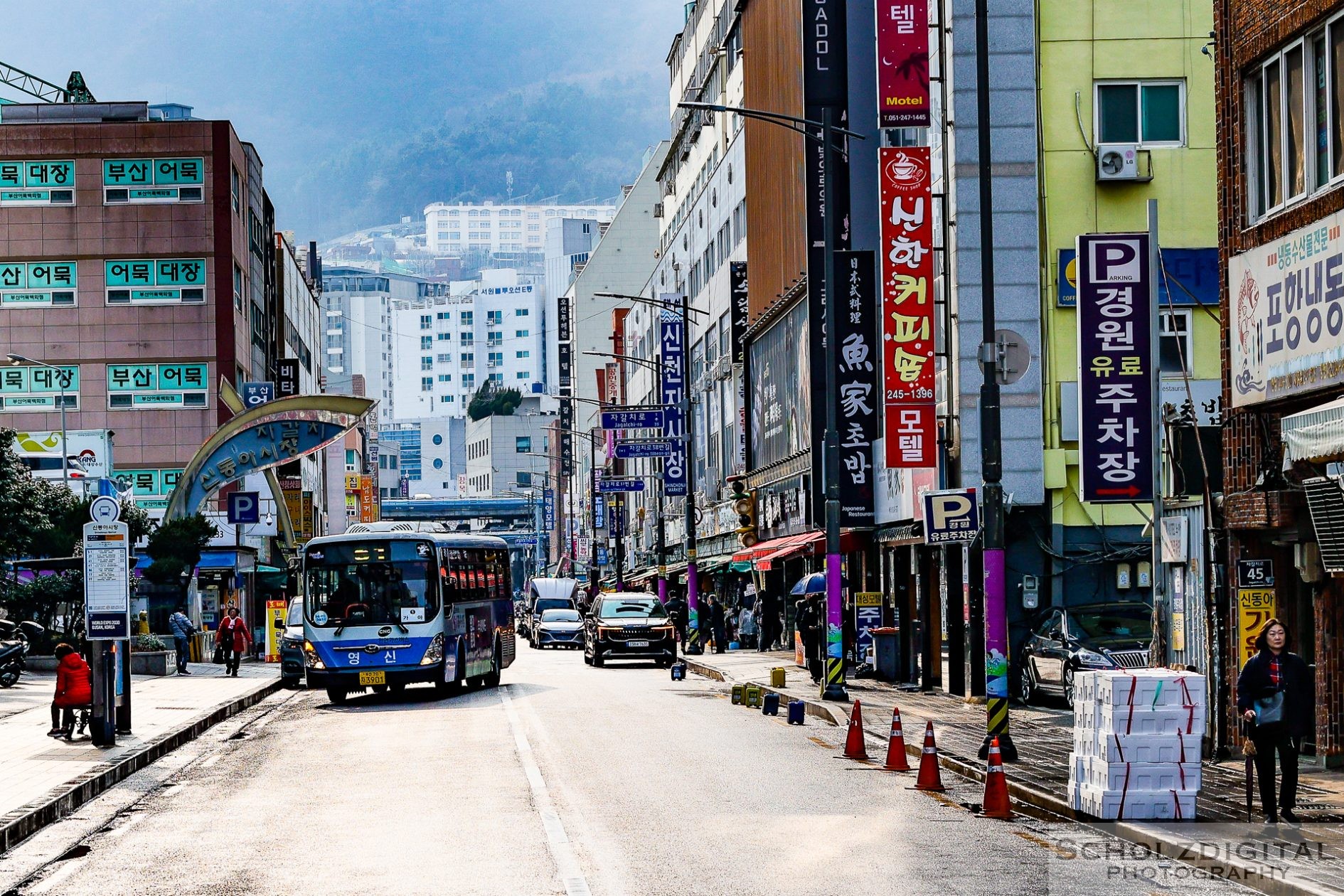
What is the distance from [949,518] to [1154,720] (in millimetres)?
8747

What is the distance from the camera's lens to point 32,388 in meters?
79.3

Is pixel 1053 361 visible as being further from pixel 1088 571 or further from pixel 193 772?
pixel 193 772

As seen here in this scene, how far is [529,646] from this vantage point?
7912cm

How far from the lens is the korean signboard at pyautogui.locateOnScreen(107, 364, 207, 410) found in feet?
259

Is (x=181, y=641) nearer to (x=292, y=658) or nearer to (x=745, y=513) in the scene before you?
(x=292, y=658)

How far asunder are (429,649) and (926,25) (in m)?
14.2

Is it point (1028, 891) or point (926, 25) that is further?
point (926, 25)

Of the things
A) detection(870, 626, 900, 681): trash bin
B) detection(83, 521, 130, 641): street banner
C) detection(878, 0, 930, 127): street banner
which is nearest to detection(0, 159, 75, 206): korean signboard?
detection(870, 626, 900, 681): trash bin

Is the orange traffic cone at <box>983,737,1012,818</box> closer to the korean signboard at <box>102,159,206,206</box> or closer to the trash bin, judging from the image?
the trash bin

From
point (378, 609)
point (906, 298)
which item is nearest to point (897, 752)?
point (906, 298)

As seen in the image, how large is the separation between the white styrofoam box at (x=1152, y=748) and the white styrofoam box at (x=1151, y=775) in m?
0.04

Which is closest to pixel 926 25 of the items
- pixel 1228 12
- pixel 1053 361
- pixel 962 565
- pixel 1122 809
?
pixel 1053 361

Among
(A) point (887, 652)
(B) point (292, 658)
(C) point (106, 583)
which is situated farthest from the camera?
(B) point (292, 658)

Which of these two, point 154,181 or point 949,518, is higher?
point 154,181
